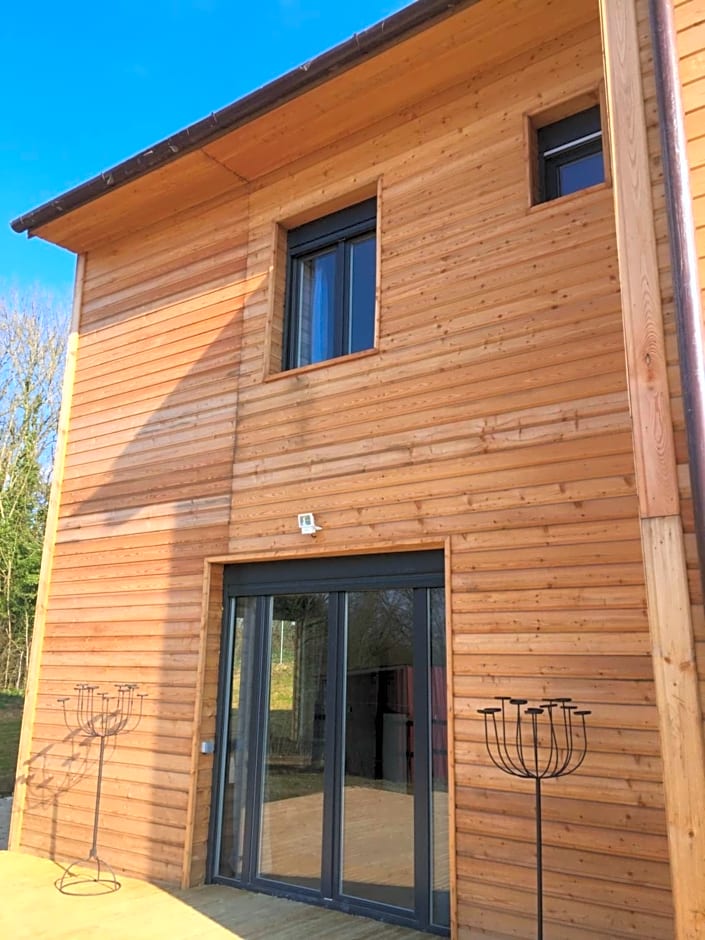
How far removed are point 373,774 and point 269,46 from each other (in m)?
10.7

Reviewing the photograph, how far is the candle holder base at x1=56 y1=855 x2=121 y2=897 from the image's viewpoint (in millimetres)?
5293

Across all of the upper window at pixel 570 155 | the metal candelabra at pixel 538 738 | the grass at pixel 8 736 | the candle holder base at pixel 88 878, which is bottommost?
the candle holder base at pixel 88 878

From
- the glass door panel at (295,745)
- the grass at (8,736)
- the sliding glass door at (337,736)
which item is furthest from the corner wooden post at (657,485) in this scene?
the grass at (8,736)

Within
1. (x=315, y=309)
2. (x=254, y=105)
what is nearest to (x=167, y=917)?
(x=315, y=309)

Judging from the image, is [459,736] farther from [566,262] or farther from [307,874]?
[566,262]

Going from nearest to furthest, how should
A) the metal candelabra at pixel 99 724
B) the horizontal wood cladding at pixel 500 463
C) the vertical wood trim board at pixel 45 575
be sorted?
the horizontal wood cladding at pixel 500 463 → the metal candelabra at pixel 99 724 → the vertical wood trim board at pixel 45 575

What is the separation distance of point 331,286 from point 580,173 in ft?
6.55

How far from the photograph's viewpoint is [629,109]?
9.65ft

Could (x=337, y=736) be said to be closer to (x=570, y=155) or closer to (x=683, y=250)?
(x=683, y=250)

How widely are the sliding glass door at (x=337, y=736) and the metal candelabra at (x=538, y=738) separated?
0.46m

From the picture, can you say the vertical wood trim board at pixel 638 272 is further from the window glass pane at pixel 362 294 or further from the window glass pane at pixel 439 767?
the window glass pane at pixel 362 294

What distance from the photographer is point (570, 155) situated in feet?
16.0

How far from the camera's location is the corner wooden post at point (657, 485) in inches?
93.7

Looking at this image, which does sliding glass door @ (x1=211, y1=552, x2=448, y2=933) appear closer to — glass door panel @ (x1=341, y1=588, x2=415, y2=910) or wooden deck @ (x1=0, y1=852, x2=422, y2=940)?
glass door panel @ (x1=341, y1=588, x2=415, y2=910)
